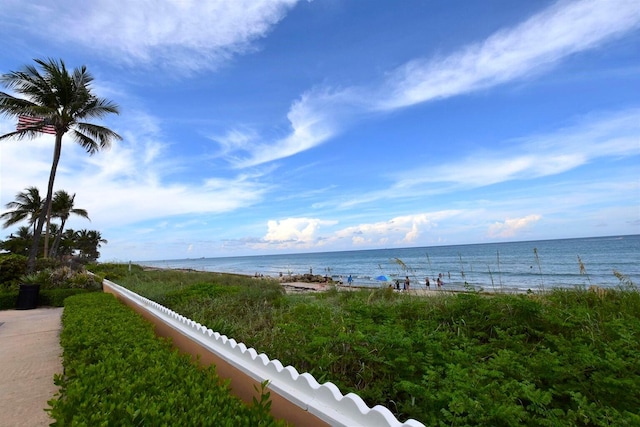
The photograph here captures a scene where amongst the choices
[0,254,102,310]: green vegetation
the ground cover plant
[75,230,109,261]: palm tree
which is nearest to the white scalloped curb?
the ground cover plant

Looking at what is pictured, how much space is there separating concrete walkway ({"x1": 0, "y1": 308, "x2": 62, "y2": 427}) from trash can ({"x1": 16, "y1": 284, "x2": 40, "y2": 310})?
260 centimetres

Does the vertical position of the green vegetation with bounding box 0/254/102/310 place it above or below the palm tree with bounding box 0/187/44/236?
below

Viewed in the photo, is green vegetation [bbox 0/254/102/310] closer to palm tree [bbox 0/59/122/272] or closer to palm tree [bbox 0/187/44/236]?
palm tree [bbox 0/59/122/272]

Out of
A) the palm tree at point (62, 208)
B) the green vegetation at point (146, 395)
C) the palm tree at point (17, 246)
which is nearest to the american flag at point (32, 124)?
the green vegetation at point (146, 395)

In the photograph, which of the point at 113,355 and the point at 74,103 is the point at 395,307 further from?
the point at 74,103

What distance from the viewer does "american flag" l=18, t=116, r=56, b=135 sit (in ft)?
50.7

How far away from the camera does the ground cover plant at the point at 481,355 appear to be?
2002 millimetres

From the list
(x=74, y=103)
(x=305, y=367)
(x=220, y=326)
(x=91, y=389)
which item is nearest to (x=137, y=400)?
(x=91, y=389)

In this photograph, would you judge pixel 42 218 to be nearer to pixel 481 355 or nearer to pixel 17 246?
pixel 481 355

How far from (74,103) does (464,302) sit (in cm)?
1870

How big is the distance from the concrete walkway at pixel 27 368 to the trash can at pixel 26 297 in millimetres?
2602

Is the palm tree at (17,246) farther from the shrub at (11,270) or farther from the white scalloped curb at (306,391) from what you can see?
the white scalloped curb at (306,391)

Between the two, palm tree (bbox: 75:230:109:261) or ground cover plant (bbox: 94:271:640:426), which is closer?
ground cover plant (bbox: 94:271:640:426)

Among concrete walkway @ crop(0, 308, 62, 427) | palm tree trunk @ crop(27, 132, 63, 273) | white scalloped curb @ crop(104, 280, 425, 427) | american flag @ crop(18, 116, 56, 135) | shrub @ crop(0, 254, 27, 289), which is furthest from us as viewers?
american flag @ crop(18, 116, 56, 135)
